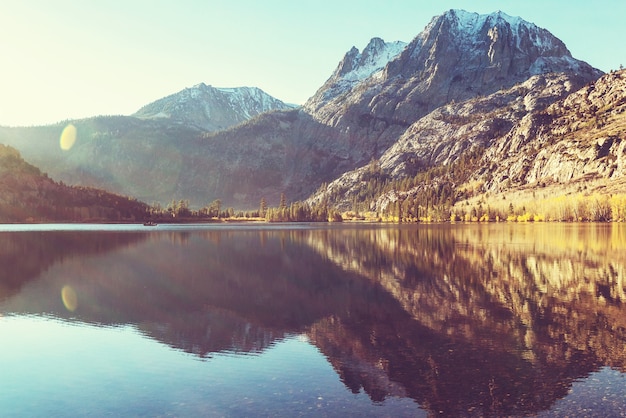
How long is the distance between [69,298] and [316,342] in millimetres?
28430

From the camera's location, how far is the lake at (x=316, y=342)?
20.0 m

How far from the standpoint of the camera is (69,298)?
45344mm

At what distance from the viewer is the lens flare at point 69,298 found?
41.5m

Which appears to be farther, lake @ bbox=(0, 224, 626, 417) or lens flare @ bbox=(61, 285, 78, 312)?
lens flare @ bbox=(61, 285, 78, 312)

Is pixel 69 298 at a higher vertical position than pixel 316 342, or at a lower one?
higher

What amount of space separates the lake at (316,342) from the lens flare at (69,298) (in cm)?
21

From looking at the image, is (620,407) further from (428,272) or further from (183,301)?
(428,272)

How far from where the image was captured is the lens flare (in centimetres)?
4150

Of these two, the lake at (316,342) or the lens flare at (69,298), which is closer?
the lake at (316,342)

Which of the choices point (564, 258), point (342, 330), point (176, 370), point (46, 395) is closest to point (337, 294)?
point (342, 330)

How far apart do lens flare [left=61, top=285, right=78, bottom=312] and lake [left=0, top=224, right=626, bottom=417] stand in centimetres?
21

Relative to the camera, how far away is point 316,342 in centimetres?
2972

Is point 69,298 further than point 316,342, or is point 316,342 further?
point 69,298

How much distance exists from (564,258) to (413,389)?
202ft
